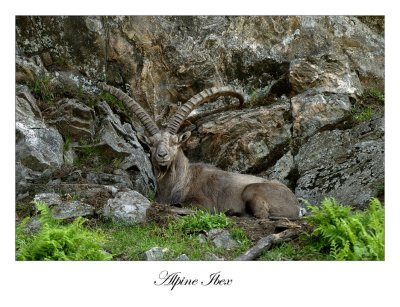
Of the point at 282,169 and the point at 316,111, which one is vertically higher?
the point at 316,111

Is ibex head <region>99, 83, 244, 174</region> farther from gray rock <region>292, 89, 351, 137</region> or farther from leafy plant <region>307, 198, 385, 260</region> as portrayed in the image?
leafy plant <region>307, 198, 385, 260</region>

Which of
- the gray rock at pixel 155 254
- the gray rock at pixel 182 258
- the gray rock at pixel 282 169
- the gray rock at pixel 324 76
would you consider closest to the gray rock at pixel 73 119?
the gray rock at pixel 282 169

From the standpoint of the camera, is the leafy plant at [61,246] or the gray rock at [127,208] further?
the gray rock at [127,208]

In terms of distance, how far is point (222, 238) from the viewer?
11.5 m

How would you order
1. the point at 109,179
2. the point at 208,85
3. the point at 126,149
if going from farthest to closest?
the point at 208,85 < the point at 126,149 < the point at 109,179

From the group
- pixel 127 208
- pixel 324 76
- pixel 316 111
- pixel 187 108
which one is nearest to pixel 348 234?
pixel 127 208

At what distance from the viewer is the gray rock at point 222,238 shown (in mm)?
11289

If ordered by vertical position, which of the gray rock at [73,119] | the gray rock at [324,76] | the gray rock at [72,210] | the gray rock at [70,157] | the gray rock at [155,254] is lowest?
the gray rock at [155,254]

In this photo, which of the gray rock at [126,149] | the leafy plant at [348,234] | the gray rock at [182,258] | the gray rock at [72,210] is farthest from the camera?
the gray rock at [126,149]

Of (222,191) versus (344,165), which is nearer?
(222,191)

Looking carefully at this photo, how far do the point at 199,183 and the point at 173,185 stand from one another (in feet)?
2.26

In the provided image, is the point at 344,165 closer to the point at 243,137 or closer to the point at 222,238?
the point at 243,137

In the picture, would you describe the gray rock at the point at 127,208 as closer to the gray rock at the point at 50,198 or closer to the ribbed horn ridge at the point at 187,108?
the gray rock at the point at 50,198

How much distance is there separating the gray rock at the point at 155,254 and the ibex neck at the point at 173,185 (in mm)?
4157
